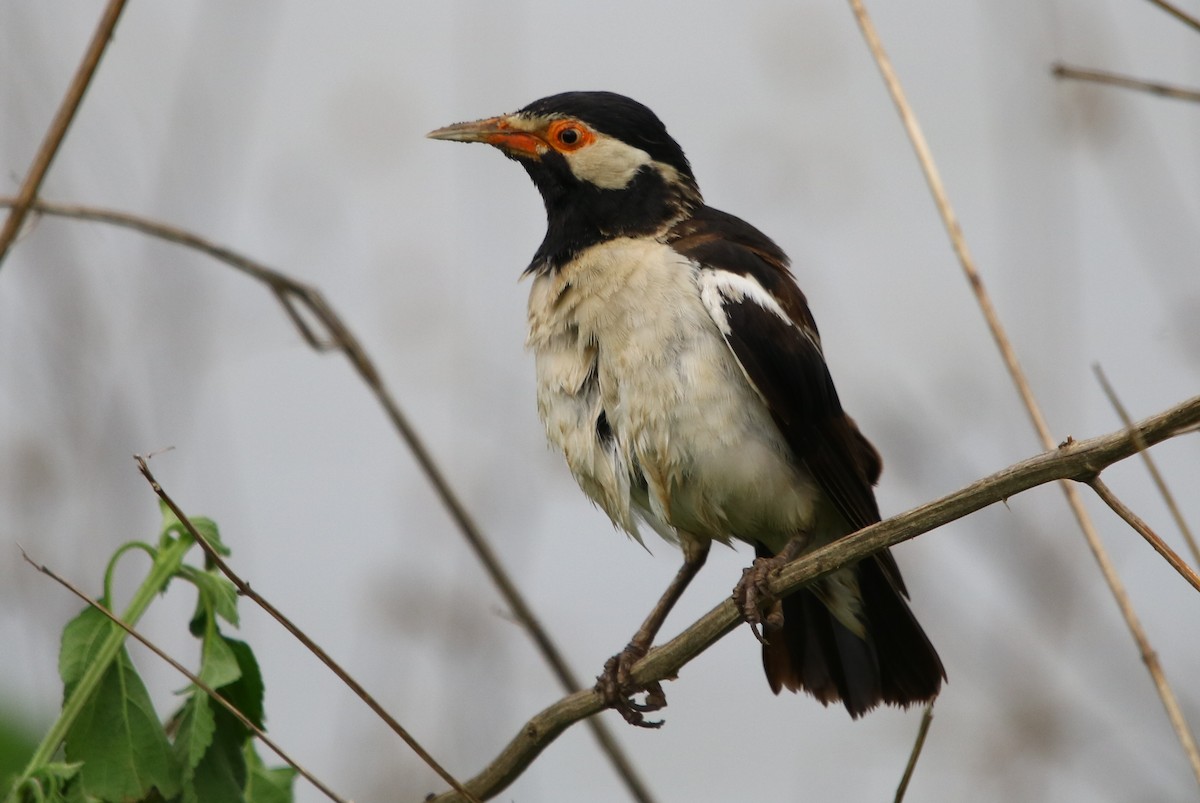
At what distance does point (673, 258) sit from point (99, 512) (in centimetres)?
265

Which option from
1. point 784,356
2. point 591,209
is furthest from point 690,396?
point 591,209

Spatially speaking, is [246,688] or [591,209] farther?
[591,209]

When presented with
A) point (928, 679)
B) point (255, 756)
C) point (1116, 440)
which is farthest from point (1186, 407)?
point (928, 679)

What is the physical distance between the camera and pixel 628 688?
3594mm

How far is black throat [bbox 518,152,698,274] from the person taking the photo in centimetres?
405

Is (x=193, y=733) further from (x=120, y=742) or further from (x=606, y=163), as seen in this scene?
(x=606, y=163)

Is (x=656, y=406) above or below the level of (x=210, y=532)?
above

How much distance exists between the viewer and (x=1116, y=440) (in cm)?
197

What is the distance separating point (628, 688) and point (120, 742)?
1.57 metres

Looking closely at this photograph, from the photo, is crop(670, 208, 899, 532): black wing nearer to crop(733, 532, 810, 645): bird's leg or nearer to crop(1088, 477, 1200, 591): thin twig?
crop(733, 532, 810, 645): bird's leg

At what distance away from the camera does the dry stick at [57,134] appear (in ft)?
9.16

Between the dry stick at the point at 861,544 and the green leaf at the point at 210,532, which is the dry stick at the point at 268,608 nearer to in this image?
the green leaf at the point at 210,532

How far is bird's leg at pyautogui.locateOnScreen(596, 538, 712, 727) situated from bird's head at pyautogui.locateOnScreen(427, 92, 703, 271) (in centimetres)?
103

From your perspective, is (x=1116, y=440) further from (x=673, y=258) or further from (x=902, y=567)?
(x=902, y=567)
